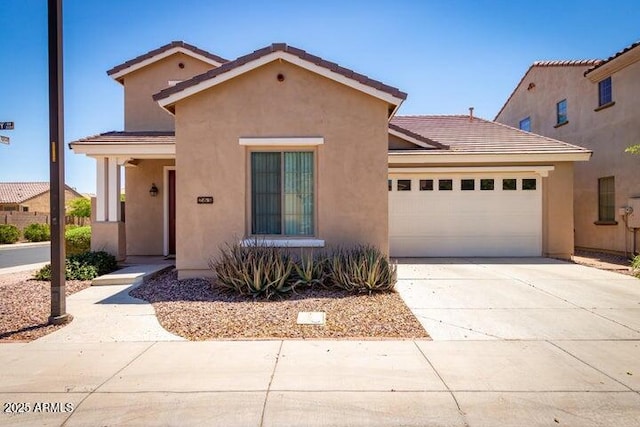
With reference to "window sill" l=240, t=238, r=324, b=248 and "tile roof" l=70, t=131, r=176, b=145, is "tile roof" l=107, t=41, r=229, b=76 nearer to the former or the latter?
"tile roof" l=70, t=131, r=176, b=145

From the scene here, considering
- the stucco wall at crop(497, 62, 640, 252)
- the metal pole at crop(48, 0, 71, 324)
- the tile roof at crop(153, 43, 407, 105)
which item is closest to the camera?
the metal pole at crop(48, 0, 71, 324)

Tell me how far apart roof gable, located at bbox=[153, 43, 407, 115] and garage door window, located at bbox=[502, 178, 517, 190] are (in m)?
5.68

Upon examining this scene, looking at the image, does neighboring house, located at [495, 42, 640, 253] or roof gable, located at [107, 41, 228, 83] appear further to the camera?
neighboring house, located at [495, 42, 640, 253]

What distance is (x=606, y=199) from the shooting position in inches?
559

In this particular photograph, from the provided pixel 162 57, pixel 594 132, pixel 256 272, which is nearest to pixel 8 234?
pixel 162 57

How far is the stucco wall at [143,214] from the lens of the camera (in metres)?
12.5

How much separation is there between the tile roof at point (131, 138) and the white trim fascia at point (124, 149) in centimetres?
14

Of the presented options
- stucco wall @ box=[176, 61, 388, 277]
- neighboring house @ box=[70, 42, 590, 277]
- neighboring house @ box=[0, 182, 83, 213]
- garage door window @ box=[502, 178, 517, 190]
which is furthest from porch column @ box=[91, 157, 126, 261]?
neighboring house @ box=[0, 182, 83, 213]

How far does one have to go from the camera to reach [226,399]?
12.3 feet

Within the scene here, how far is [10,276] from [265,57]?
8.53 m

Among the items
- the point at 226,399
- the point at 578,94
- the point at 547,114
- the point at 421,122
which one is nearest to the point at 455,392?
the point at 226,399

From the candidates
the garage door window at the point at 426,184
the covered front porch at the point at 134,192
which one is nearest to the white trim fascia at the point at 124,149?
the covered front porch at the point at 134,192

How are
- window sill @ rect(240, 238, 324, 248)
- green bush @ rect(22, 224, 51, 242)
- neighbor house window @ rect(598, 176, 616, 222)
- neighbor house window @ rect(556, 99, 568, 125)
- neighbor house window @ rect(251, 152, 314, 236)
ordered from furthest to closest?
green bush @ rect(22, 224, 51, 242) → neighbor house window @ rect(556, 99, 568, 125) → neighbor house window @ rect(598, 176, 616, 222) → neighbor house window @ rect(251, 152, 314, 236) → window sill @ rect(240, 238, 324, 248)

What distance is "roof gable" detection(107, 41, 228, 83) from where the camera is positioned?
41.5ft
